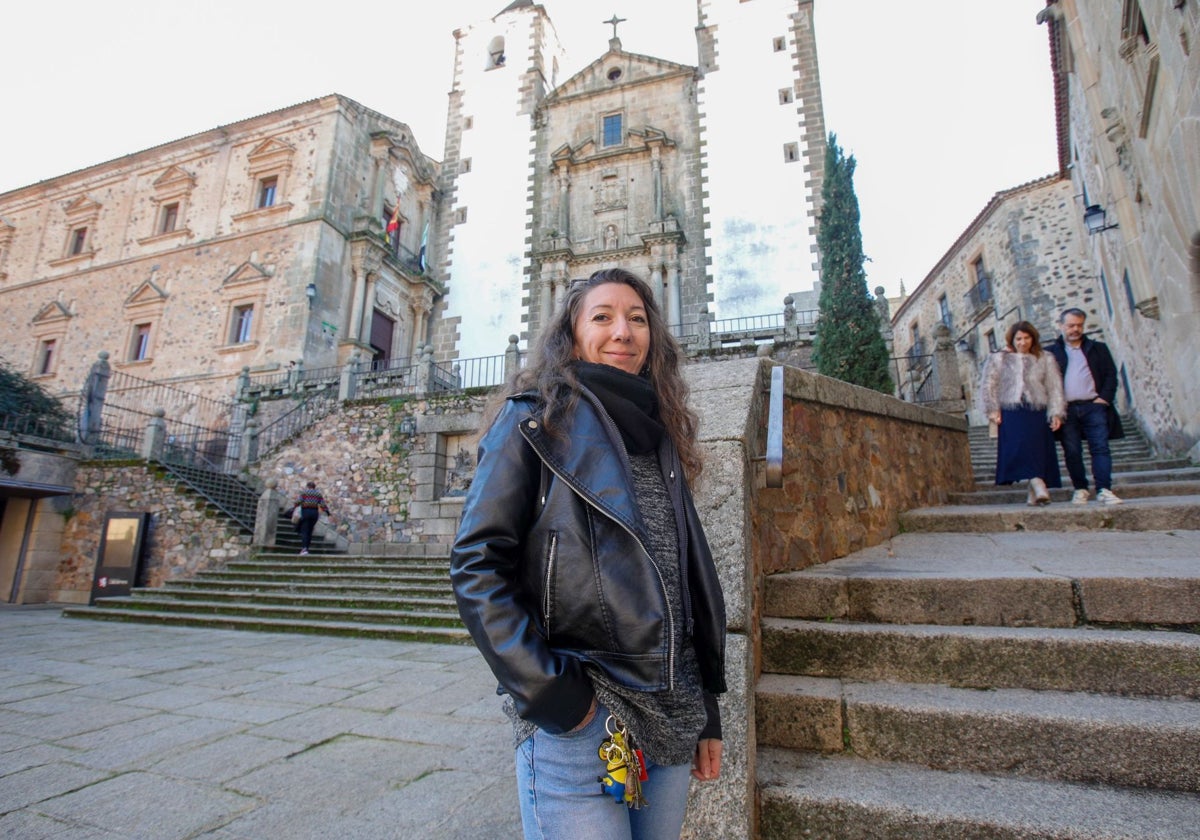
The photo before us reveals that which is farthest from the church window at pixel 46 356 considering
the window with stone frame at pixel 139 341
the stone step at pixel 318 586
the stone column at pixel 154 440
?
the stone step at pixel 318 586

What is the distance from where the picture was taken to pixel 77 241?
2252 centimetres

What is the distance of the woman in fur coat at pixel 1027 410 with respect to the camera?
489cm

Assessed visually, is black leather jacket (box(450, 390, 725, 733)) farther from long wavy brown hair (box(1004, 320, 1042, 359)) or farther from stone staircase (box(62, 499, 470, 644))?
stone staircase (box(62, 499, 470, 644))

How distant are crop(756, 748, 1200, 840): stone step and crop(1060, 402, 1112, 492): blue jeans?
3.74 metres

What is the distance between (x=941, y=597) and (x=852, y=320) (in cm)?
1177

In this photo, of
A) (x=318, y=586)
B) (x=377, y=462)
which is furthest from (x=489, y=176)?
(x=318, y=586)

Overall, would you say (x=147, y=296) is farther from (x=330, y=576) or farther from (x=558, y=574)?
(x=558, y=574)

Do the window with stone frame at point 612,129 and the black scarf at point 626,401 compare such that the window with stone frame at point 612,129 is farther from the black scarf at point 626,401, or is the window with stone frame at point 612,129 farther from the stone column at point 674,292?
the black scarf at point 626,401

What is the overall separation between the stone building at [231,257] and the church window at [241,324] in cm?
4

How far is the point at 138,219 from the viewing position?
21.4 metres

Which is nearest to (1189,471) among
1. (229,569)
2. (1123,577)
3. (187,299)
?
(1123,577)

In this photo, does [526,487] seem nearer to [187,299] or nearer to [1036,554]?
[1036,554]

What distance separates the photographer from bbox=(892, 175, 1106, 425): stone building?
54.6ft

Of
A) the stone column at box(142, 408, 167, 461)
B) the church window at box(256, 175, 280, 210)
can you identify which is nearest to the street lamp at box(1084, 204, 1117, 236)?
the stone column at box(142, 408, 167, 461)
